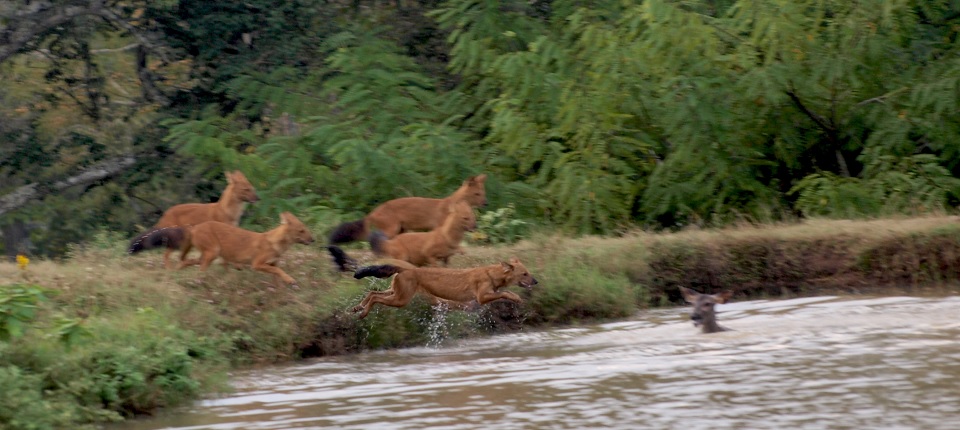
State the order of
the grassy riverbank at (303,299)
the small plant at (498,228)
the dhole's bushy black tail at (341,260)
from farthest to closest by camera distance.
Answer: the small plant at (498,228) < the dhole's bushy black tail at (341,260) < the grassy riverbank at (303,299)

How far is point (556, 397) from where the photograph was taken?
802 cm

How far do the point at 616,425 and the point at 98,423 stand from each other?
10.5 feet

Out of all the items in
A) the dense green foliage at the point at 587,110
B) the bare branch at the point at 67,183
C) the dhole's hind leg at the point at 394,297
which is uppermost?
the dense green foliage at the point at 587,110

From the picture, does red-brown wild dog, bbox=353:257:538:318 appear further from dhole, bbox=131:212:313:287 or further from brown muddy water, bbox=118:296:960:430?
dhole, bbox=131:212:313:287

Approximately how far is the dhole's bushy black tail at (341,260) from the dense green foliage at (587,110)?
3.45m

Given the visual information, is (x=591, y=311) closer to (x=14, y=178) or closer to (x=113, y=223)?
(x=113, y=223)

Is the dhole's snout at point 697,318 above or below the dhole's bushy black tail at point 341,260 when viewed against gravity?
below

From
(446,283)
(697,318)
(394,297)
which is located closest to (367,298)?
(394,297)

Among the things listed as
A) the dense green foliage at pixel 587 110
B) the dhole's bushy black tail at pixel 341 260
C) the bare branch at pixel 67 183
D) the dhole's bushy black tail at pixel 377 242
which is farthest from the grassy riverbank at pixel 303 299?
the bare branch at pixel 67 183

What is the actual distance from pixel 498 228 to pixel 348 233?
10.3ft

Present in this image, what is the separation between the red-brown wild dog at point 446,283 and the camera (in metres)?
10.5

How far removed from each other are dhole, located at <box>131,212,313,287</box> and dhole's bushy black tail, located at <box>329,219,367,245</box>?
928mm

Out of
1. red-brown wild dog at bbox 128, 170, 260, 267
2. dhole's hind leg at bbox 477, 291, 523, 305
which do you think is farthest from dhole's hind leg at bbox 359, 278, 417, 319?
red-brown wild dog at bbox 128, 170, 260, 267

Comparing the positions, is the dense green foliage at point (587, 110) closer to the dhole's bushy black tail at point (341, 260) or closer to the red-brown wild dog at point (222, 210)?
the red-brown wild dog at point (222, 210)
